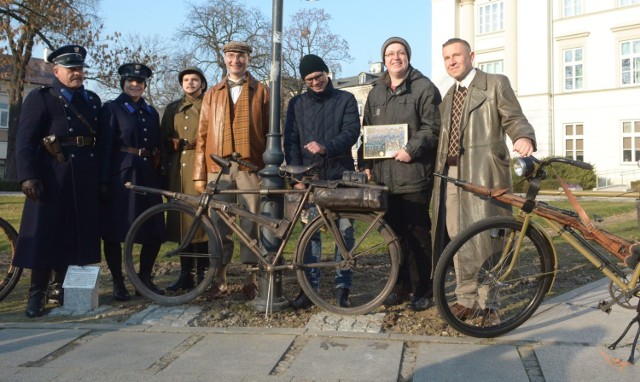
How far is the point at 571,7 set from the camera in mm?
36156

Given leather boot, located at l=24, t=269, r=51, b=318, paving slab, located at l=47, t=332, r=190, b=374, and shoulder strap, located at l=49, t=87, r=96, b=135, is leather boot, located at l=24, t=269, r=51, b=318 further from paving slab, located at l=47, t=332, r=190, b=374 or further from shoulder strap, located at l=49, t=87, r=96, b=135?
shoulder strap, located at l=49, t=87, r=96, b=135

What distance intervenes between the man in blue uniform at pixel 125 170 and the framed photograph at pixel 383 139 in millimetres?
1984

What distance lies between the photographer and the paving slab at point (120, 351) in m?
3.79

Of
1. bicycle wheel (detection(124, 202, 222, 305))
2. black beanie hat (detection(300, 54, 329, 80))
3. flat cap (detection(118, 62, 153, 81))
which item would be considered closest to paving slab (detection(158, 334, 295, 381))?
bicycle wheel (detection(124, 202, 222, 305))

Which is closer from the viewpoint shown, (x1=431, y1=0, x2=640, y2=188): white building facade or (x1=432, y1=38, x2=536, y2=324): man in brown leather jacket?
(x1=432, y1=38, x2=536, y2=324): man in brown leather jacket

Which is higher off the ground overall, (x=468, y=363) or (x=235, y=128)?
(x=235, y=128)

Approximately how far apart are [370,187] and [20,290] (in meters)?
3.84

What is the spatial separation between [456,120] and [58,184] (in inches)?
134

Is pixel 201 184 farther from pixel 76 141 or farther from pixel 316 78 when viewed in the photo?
pixel 316 78

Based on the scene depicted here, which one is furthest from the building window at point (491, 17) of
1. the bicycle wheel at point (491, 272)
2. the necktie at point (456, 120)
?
the bicycle wheel at point (491, 272)

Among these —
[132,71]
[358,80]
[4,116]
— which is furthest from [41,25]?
[358,80]

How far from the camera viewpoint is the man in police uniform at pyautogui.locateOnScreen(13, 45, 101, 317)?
526cm

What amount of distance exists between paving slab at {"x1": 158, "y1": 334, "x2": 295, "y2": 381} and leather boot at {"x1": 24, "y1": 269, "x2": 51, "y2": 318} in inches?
67.6

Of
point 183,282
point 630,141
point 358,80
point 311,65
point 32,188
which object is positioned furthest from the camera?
point 358,80
